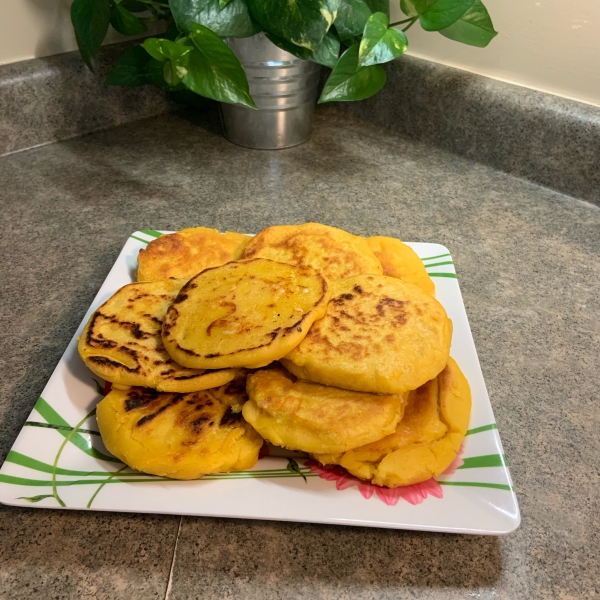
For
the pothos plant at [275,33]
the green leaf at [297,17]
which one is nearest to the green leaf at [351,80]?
the pothos plant at [275,33]

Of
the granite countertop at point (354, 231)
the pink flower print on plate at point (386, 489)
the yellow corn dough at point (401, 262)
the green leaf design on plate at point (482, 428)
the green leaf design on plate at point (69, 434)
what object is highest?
the yellow corn dough at point (401, 262)

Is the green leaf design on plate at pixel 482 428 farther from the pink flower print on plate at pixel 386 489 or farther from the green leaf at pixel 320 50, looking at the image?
the green leaf at pixel 320 50

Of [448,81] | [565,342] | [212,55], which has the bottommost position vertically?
[565,342]

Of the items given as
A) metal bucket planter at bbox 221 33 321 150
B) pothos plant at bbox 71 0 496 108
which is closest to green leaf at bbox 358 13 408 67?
pothos plant at bbox 71 0 496 108

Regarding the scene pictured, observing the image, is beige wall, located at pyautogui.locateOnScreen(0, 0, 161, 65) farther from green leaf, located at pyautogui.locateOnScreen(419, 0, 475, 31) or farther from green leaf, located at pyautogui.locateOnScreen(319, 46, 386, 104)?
green leaf, located at pyautogui.locateOnScreen(419, 0, 475, 31)

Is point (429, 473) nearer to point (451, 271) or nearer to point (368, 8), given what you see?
point (451, 271)

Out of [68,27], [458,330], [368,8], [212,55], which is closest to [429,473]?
[458,330]

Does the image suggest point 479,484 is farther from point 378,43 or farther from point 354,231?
point 378,43
